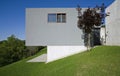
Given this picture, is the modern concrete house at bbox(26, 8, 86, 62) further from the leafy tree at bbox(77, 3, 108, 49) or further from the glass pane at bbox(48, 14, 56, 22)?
the leafy tree at bbox(77, 3, 108, 49)

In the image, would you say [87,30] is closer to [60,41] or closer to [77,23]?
[77,23]

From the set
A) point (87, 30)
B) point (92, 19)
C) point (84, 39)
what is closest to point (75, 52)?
point (84, 39)

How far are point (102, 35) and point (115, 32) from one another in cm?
464

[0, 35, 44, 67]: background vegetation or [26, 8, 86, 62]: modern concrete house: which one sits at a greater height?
[26, 8, 86, 62]: modern concrete house

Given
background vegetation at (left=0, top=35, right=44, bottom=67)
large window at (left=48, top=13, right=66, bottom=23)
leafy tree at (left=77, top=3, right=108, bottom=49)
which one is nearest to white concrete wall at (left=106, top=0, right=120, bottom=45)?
leafy tree at (left=77, top=3, right=108, bottom=49)

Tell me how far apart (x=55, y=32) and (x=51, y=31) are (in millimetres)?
471

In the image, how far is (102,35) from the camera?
80.1 feet

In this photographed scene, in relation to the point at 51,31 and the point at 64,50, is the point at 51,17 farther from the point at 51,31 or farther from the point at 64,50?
the point at 64,50

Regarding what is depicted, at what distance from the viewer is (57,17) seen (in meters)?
18.1

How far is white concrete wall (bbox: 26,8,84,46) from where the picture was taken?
704 inches

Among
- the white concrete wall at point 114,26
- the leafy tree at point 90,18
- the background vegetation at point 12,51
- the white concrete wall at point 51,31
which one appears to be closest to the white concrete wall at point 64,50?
the white concrete wall at point 51,31

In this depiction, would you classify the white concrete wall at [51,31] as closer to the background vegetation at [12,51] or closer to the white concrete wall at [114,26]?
the white concrete wall at [114,26]

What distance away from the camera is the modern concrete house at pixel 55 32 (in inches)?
704

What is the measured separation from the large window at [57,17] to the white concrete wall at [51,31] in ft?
1.17
